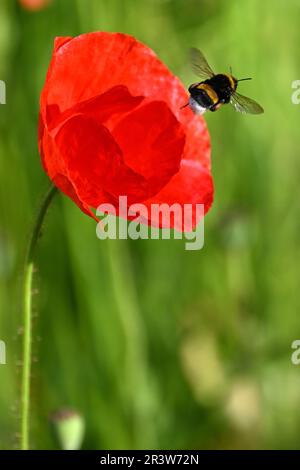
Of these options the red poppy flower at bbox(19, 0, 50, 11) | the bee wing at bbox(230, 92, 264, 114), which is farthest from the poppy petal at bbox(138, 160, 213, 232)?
the red poppy flower at bbox(19, 0, 50, 11)

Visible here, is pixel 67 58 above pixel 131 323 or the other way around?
above

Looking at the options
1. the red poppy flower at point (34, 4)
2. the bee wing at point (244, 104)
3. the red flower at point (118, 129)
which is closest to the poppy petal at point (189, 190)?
the red flower at point (118, 129)

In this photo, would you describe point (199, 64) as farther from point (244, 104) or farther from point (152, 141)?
point (152, 141)

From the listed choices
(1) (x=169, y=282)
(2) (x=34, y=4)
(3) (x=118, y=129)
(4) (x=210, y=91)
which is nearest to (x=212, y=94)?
(4) (x=210, y=91)

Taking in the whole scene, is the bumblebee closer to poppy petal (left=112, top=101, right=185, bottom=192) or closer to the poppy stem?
poppy petal (left=112, top=101, right=185, bottom=192)

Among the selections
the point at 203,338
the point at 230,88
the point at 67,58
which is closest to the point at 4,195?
the point at 203,338
